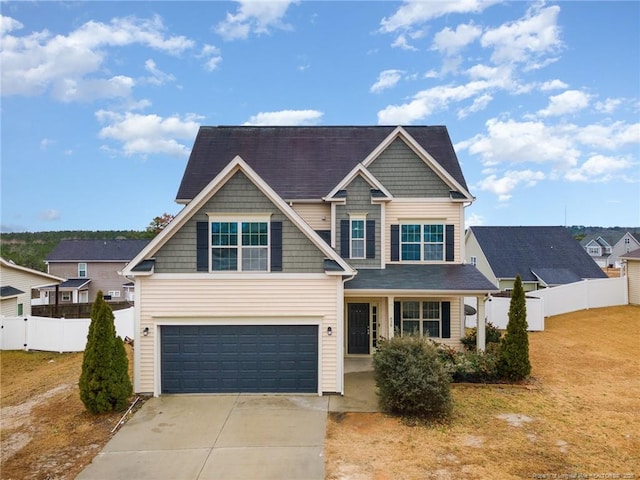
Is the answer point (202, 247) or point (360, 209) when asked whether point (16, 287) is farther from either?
point (360, 209)

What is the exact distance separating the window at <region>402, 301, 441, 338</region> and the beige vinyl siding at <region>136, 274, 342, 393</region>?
15.3 ft

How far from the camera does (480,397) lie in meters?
11.1

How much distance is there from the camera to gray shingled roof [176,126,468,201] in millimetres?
16484

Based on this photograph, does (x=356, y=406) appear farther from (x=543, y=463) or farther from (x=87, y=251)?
(x=87, y=251)

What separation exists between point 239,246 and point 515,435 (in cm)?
835

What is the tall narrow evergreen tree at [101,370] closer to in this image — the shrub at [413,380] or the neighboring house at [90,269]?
the shrub at [413,380]

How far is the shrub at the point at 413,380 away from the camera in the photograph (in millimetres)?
9656

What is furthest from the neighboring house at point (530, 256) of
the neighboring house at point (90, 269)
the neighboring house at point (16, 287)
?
the neighboring house at point (90, 269)

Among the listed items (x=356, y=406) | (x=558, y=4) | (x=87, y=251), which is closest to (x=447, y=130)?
(x=558, y=4)

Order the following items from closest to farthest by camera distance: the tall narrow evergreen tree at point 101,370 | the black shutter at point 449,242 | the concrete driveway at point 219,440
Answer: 1. the concrete driveway at point 219,440
2. the tall narrow evergreen tree at point 101,370
3. the black shutter at point 449,242

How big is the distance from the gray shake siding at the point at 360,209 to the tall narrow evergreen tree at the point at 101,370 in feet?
27.3

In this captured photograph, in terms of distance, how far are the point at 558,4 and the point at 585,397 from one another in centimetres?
1556

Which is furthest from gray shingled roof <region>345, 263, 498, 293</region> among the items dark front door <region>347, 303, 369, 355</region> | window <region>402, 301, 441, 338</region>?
dark front door <region>347, 303, 369, 355</region>

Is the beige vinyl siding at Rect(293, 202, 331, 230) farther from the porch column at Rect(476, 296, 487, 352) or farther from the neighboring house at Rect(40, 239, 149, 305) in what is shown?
the neighboring house at Rect(40, 239, 149, 305)
